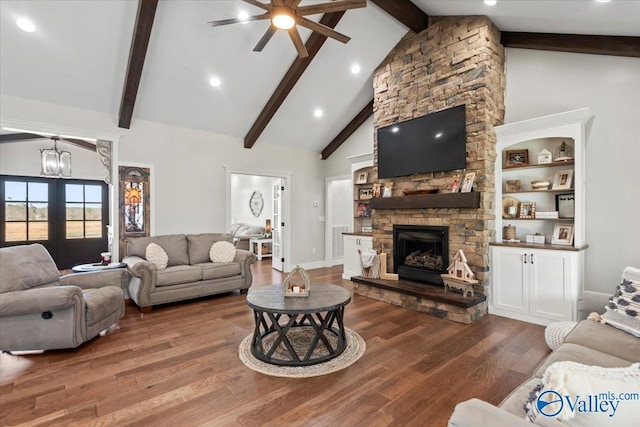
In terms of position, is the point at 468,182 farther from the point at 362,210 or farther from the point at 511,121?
the point at 362,210

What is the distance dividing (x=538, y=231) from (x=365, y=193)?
122 inches

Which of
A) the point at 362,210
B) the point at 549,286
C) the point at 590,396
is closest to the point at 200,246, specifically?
the point at 362,210

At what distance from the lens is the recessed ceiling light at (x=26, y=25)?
11.1 ft

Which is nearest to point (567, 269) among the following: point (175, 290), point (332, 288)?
point (332, 288)

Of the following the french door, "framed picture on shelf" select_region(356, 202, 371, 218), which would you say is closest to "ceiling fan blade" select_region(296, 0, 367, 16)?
"framed picture on shelf" select_region(356, 202, 371, 218)

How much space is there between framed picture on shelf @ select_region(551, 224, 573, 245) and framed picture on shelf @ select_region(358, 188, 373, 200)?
318cm

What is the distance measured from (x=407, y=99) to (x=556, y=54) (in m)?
1.90

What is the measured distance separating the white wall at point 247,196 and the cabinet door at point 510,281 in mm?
7245

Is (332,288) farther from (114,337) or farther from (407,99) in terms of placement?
(407,99)

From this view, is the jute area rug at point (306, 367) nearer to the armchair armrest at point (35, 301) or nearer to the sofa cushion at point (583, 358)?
the sofa cushion at point (583, 358)

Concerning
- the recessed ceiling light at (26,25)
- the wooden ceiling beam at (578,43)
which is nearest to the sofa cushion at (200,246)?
the recessed ceiling light at (26,25)

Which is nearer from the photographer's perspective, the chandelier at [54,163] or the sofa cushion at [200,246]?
the chandelier at [54,163]

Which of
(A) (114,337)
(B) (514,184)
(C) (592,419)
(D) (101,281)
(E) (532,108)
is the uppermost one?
(E) (532,108)

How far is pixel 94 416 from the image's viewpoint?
199cm
